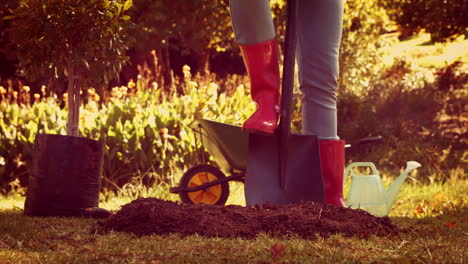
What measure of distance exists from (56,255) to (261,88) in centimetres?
133

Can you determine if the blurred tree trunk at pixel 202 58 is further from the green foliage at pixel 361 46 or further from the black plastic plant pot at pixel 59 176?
the black plastic plant pot at pixel 59 176

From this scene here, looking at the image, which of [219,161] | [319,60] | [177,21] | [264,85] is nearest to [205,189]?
[219,161]

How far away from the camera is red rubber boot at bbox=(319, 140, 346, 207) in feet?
9.87

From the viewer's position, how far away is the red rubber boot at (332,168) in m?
3.01

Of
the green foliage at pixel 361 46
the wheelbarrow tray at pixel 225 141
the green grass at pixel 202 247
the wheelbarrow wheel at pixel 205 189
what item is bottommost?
the green grass at pixel 202 247

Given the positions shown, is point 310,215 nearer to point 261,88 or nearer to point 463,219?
point 261,88

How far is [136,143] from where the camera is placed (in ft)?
17.0

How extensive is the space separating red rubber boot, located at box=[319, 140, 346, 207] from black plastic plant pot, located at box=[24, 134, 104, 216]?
1.11 meters

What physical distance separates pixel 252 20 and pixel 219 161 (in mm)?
1044

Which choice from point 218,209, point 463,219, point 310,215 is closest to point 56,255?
point 218,209

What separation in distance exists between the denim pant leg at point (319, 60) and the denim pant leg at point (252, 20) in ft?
0.68

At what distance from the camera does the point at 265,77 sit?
289 cm

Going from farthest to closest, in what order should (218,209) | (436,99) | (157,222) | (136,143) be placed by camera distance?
1. (436,99)
2. (136,143)
3. (218,209)
4. (157,222)

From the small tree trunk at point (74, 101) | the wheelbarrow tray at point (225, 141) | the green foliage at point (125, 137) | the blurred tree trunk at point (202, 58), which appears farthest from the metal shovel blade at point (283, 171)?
the blurred tree trunk at point (202, 58)
